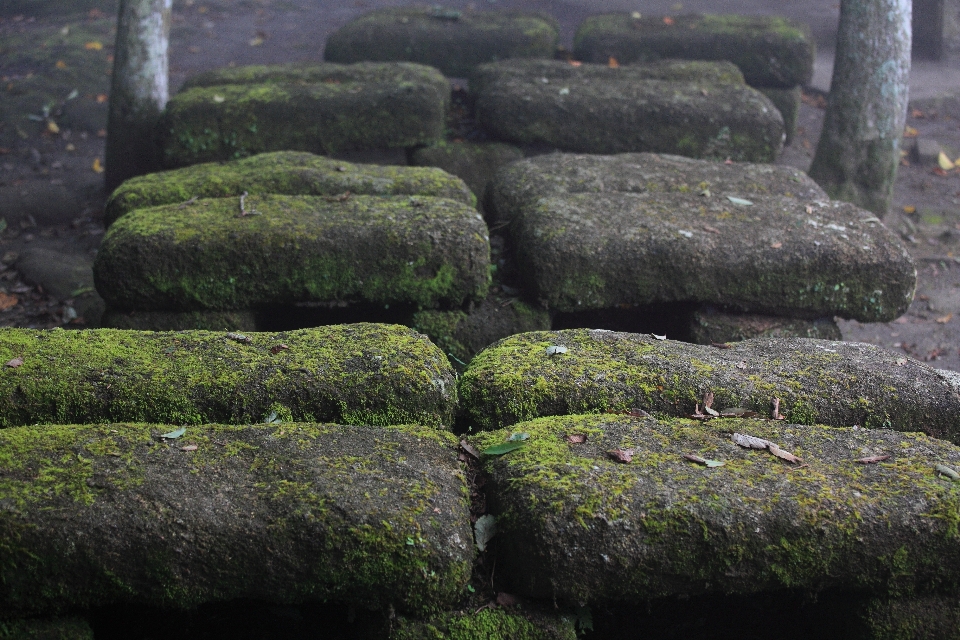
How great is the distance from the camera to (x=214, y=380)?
9.04 feet

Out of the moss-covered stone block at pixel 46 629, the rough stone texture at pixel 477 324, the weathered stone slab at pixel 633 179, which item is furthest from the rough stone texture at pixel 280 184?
the moss-covered stone block at pixel 46 629

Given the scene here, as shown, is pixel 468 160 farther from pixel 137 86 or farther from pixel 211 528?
pixel 211 528

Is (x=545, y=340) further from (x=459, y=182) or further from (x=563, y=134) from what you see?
(x=563, y=134)

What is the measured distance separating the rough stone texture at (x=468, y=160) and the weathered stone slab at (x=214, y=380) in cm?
262

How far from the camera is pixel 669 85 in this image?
232 inches

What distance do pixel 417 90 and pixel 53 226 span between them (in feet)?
9.77

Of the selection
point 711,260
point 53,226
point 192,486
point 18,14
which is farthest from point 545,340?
point 18,14

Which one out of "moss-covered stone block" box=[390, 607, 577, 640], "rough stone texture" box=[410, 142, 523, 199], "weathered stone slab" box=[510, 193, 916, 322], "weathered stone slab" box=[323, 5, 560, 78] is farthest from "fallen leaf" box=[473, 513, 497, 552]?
"weathered stone slab" box=[323, 5, 560, 78]

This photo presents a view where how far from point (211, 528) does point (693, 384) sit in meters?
1.65

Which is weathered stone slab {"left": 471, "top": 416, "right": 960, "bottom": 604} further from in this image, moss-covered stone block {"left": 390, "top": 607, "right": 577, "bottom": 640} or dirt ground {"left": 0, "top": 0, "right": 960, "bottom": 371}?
dirt ground {"left": 0, "top": 0, "right": 960, "bottom": 371}

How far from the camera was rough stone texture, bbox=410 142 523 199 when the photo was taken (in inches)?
215

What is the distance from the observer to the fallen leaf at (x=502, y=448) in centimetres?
264

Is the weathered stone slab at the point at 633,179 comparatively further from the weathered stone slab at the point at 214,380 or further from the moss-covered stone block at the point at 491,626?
the moss-covered stone block at the point at 491,626

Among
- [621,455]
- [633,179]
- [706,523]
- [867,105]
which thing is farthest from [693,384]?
[867,105]
